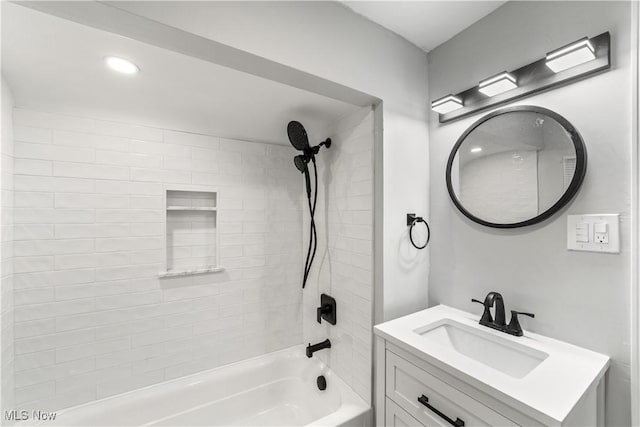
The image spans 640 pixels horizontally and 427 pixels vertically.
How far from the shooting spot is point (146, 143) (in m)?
1.78

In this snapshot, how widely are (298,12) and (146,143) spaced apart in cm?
138

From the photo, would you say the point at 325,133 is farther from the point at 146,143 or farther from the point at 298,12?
the point at 146,143

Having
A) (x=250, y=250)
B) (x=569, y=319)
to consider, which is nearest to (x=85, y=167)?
(x=250, y=250)

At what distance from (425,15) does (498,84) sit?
516 mm

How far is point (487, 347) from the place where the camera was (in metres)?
1.17

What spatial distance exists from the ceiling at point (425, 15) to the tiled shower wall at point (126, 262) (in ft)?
4.09

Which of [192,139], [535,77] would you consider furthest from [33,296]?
[535,77]

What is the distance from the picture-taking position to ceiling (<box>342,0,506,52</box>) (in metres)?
1.22

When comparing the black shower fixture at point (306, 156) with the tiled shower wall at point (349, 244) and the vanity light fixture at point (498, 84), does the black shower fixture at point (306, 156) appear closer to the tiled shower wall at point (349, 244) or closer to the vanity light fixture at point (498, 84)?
the tiled shower wall at point (349, 244)

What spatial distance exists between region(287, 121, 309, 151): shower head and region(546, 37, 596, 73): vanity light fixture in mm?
1233

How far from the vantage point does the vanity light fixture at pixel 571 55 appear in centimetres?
92

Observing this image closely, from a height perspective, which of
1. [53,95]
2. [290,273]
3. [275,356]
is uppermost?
[53,95]

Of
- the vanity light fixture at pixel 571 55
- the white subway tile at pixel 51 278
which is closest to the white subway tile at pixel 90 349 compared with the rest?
the white subway tile at pixel 51 278

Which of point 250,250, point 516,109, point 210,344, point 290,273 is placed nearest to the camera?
point 516,109
